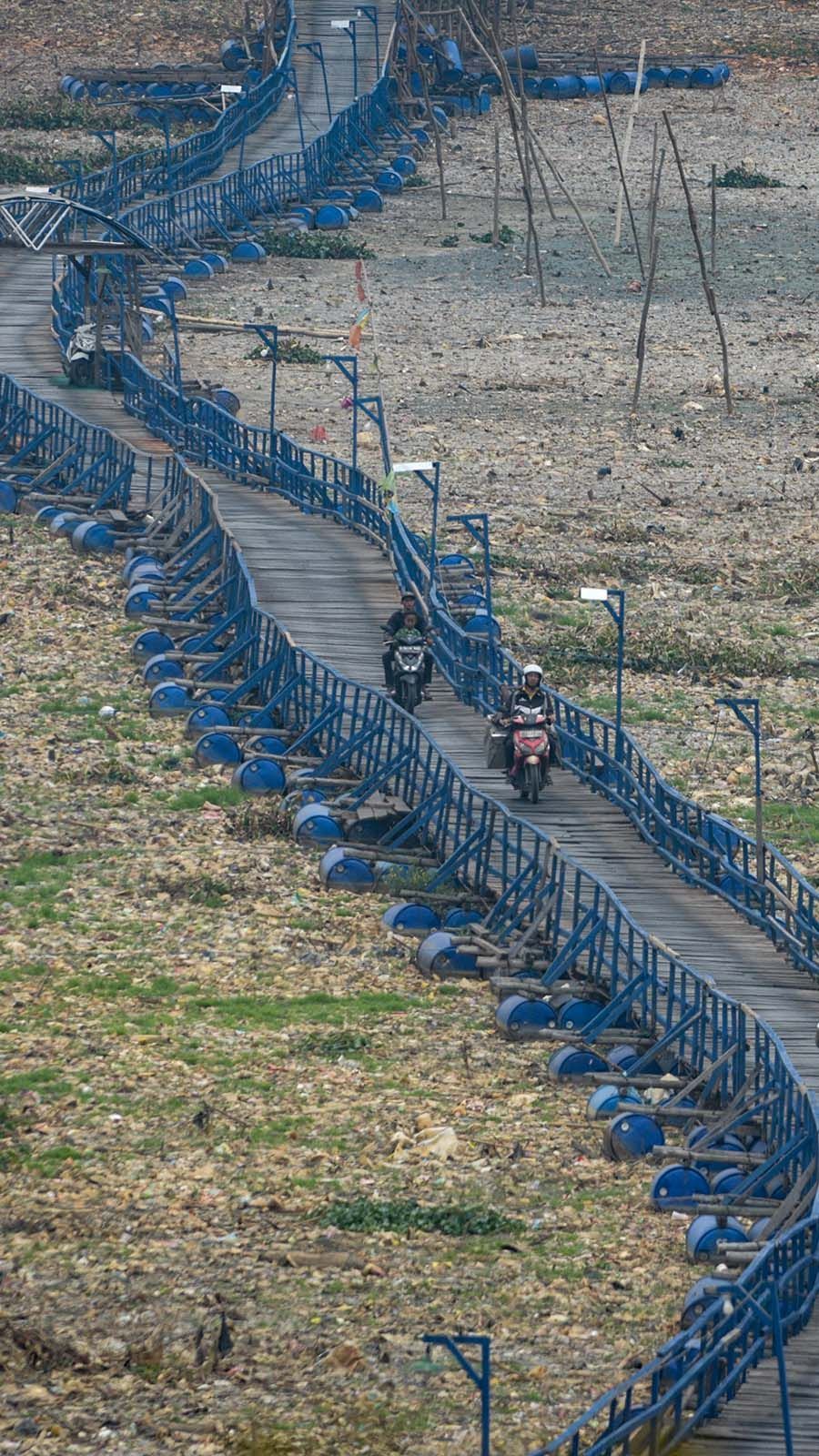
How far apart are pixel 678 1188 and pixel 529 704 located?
8.78m

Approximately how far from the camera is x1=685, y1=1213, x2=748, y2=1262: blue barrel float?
2434cm

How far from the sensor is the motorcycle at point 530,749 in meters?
33.2

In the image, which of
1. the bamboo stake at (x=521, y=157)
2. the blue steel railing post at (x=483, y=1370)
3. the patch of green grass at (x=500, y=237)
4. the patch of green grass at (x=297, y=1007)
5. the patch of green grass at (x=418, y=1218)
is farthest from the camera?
the patch of green grass at (x=500, y=237)

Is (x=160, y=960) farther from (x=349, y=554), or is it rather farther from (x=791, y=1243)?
(x=349, y=554)

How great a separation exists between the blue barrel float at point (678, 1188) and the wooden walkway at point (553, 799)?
181 cm

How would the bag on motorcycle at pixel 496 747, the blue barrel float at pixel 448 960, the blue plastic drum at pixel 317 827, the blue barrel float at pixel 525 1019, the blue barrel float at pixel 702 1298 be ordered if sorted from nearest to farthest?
1. the blue barrel float at pixel 702 1298
2. the blue barrel float at pixel 525 1019
3. the blue barrel float at pixel 448 960
4. the bag on motorcycle at pixel 496 747
5. the blue plastic drum at pixel 317 827

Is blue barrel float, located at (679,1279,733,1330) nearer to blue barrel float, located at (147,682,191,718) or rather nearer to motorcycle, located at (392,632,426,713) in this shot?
motorcycle, located at (392,632,426,713)

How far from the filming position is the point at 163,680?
4003 cm

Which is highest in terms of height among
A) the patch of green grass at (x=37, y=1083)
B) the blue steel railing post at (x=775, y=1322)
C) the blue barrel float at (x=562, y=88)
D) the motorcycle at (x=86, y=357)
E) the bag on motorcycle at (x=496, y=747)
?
the blue barrel float at (x=562, y=88)

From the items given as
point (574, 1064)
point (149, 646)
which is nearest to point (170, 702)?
point (149, 646)

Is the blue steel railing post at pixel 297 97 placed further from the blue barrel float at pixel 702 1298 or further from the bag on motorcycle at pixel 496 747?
the blue barrel float at pixel 702 1298

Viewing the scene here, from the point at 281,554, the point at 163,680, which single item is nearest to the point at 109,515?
the point at 281,554

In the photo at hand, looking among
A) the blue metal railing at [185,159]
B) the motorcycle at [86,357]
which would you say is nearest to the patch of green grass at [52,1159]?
the motorcycle at [86,357]

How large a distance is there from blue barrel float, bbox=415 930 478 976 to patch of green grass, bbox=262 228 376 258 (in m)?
38.3
